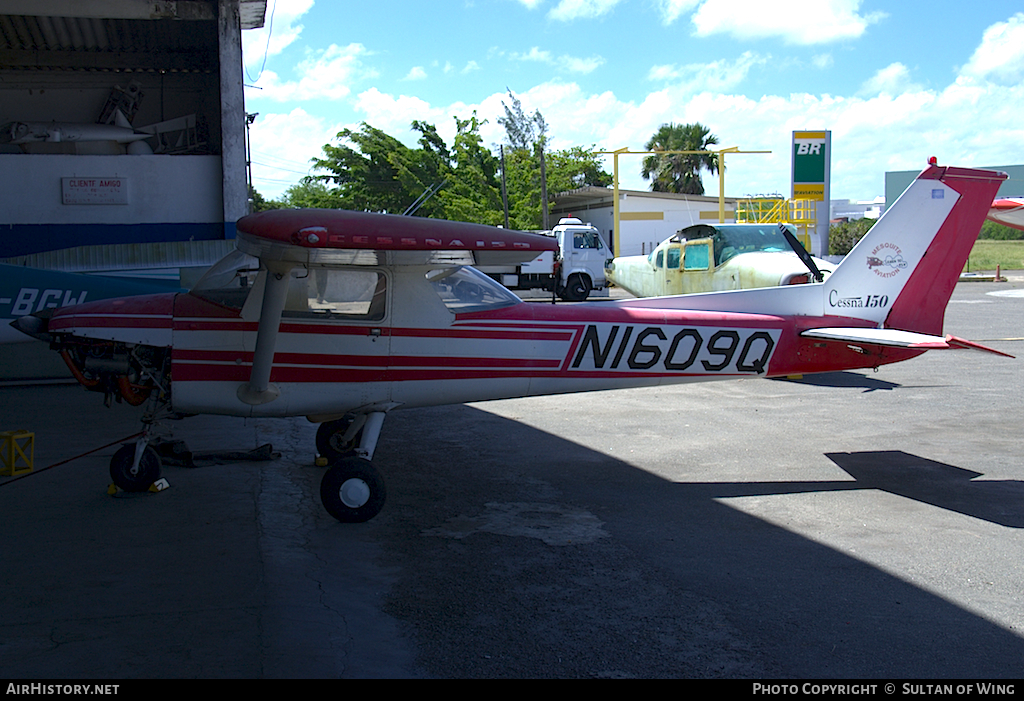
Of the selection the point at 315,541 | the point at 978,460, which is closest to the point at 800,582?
the point at 315,541

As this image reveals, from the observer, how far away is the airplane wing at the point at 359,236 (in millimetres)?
4617

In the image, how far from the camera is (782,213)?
1051 inches

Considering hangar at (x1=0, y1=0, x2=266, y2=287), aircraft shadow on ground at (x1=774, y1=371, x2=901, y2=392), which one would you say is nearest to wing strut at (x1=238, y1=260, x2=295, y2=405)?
hangar at (x1=0, y1=0, x2=266, y2=287)

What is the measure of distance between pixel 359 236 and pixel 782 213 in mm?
24466

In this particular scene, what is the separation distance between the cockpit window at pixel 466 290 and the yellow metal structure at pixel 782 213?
19114 mm

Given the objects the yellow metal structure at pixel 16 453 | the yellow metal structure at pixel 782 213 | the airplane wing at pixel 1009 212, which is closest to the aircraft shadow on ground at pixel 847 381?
the yellow metal structure at pixel 16 453

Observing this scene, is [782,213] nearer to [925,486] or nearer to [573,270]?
[573,270]

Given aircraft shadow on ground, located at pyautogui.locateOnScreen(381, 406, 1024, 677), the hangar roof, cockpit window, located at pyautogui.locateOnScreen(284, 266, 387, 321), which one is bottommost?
aircraft shadow on ground, located at pyautogui.locateOnScreen(381, 406, 1024, 677)

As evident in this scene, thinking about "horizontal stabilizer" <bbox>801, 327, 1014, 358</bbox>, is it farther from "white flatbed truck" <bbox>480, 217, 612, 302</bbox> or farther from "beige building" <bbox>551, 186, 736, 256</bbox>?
"beige building" <bbox>551, 186, 736, 256</bbox>

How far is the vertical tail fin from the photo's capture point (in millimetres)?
6879

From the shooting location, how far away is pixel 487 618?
4.00 m

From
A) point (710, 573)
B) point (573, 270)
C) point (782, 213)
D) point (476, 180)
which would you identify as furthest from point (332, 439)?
point (476, 180)

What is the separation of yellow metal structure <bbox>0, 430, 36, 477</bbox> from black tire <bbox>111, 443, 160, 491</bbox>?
1.18 m

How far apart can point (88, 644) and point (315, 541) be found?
66.0 inches
